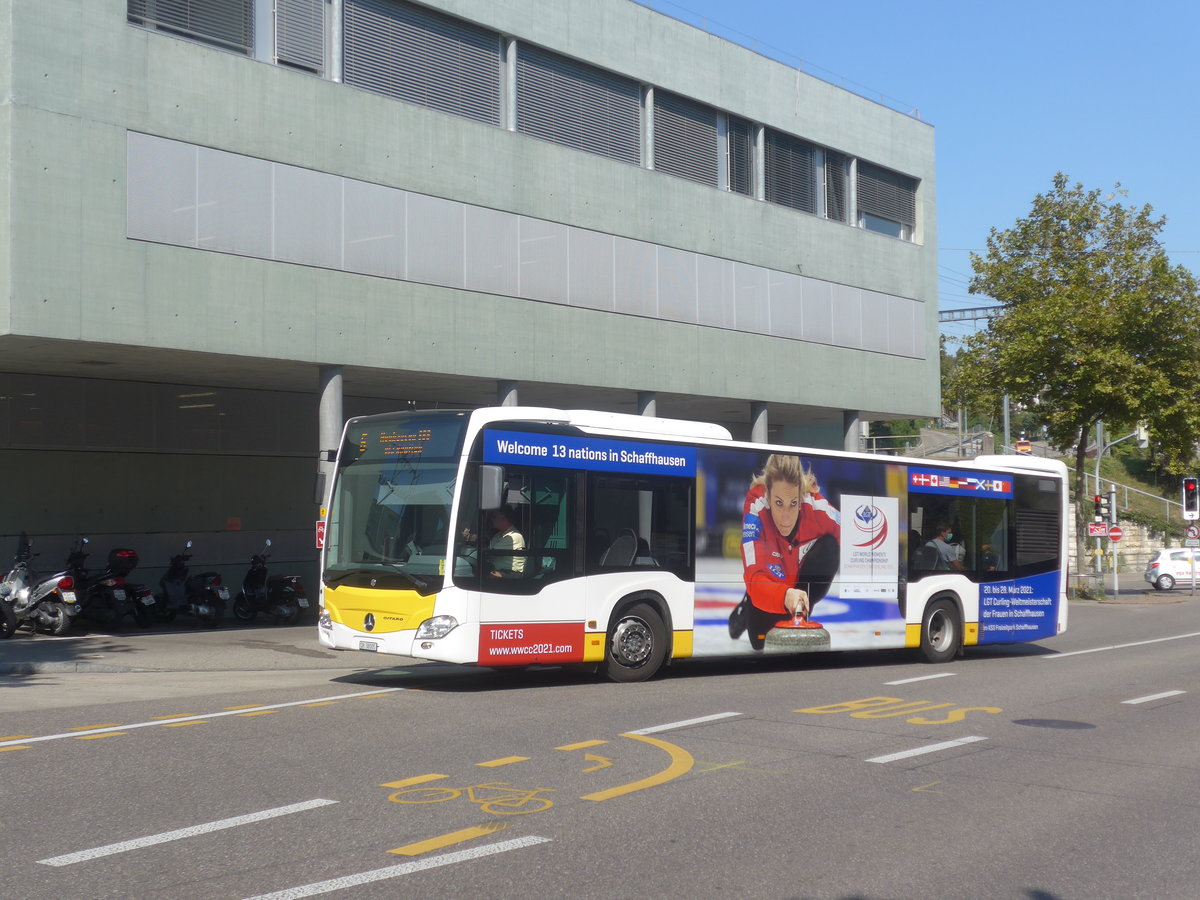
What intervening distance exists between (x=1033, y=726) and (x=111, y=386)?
18295 mm

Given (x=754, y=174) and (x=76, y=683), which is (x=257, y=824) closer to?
(x=76, y=683)

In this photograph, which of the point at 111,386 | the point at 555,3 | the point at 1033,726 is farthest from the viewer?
the point at 555,3

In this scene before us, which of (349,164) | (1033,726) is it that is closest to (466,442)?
(1033,726)

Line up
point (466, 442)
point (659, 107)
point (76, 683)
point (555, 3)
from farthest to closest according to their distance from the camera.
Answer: point (659, 107) < point (555, 3) < point (76, 683) < point (466, 442)

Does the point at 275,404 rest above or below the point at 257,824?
above

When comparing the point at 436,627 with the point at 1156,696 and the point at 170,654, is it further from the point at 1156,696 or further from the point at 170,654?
the point at 1156,696

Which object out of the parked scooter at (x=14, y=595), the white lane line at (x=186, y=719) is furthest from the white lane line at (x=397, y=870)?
the parked scooter at (x=14, y=595)

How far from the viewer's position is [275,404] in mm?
27062

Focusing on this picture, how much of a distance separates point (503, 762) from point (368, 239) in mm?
14925

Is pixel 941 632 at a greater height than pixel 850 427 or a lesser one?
lesser

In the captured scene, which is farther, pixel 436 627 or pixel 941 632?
pixel 941 632

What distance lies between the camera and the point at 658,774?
28.8 feet

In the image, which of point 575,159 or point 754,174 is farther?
point 754,174

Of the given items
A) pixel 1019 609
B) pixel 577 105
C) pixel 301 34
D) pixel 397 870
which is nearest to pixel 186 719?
pixel 397 870
